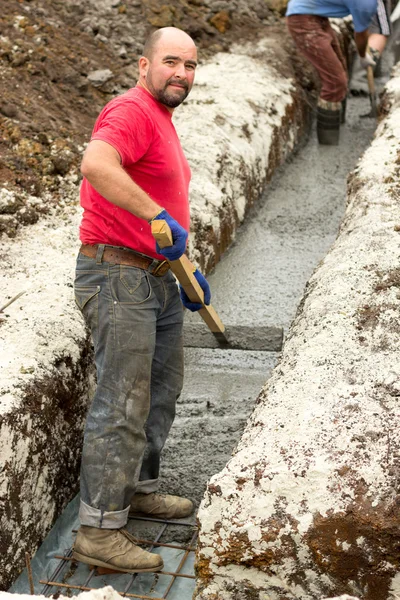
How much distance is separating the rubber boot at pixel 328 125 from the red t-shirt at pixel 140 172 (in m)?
4.93

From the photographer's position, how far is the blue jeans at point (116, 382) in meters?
3.22

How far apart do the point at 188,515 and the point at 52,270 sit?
1395 mm

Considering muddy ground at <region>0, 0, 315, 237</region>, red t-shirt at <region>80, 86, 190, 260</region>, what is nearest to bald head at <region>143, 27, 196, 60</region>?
red t-shirt at <region>80, 86, 190, 260</region>

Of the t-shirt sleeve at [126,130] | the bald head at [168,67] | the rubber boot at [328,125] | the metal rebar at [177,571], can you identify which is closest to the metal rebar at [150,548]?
the metal rebar at [177,571]

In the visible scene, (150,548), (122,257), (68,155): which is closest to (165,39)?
(122,257)

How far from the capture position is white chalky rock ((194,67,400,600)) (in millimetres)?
2541

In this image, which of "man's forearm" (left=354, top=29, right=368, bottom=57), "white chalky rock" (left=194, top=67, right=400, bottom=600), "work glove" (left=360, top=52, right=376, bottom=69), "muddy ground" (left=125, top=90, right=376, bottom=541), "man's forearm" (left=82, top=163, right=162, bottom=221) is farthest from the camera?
"work glove" (left=360, top=52, right=376, bottom=69)

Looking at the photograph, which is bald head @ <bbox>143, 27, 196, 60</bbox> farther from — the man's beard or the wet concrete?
the wet concrete

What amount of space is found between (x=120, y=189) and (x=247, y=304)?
96.9 inches

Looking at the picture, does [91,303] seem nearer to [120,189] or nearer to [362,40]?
[120,189]

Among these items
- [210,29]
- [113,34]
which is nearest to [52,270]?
[113,34]

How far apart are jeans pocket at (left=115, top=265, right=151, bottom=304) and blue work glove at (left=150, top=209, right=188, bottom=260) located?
0.17m

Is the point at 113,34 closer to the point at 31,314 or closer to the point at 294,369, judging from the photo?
the point at 31,314

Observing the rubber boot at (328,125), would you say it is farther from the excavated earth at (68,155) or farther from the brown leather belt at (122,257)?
the brown leather belt at (122,257)
